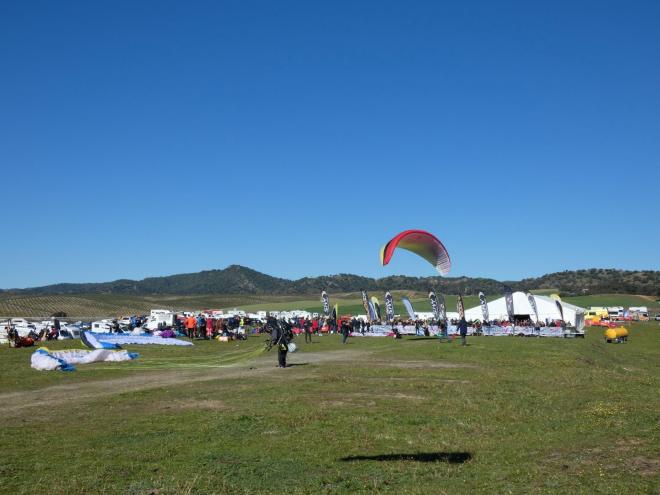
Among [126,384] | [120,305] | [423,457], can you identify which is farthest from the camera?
[120,305]

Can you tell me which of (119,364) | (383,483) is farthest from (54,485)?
(119,364)

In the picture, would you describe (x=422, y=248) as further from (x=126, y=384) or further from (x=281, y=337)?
(x=126, y=384)

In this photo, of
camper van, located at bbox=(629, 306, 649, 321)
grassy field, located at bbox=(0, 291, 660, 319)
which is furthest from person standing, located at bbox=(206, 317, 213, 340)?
camper van, located at bbox=(629, 306, 649, 321)

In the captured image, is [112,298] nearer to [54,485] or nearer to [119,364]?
[119,364]

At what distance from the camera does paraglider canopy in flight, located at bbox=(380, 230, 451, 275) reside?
119 ft

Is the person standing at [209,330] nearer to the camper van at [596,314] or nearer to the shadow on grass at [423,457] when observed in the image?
the shadow on grass at [423,457]

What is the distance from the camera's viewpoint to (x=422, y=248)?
3809cm

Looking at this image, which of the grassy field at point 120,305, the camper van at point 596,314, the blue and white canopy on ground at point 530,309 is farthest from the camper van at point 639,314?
the blue and white canopy on ground at point 530,309

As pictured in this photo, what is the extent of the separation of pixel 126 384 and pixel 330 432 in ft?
31.8

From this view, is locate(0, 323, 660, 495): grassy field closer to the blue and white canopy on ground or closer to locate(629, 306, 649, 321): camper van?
the blue and white canopy on ground

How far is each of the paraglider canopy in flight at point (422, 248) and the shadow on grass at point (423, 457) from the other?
26.2m

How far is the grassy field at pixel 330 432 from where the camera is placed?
831 centimetres

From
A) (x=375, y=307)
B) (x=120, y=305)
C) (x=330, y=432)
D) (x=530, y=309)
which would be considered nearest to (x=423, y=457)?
(x=330, y=432)

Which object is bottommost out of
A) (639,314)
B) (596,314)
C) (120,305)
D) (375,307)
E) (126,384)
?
(639,314)
